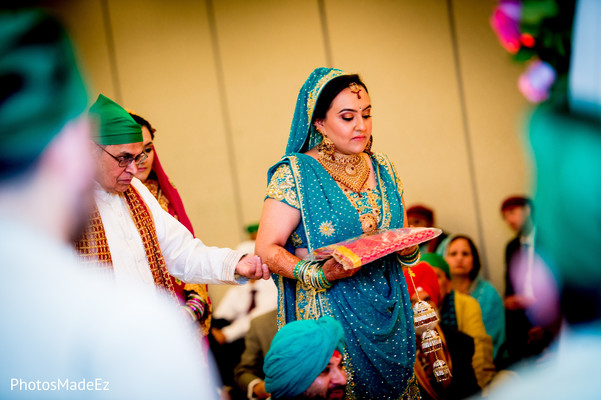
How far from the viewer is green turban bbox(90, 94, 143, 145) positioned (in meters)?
1.79

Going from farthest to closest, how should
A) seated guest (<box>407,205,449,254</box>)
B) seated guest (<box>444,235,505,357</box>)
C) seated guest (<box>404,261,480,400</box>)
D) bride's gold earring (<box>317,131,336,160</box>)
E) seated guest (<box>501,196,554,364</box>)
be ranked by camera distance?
seated guest (<box>407,205,449,254</box>), seated guest (<box>444,235,505,357</box>), seated guest (<box>501,196,554,364</box>), seated guest (<box>404,261,480,400</box>), bride's gold earring (<box>317,131,336,160</box>)

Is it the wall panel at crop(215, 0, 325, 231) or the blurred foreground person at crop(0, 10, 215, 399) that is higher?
the wall panel at crop(215, 0, 325, 231)

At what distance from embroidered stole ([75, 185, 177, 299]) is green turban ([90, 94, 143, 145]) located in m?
0.20

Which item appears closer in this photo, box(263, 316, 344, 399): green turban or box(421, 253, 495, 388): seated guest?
box(263, 316, 344, 399): green turban

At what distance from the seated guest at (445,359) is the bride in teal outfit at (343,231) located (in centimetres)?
78

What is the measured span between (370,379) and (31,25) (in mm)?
1684

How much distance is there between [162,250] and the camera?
79.3 inches

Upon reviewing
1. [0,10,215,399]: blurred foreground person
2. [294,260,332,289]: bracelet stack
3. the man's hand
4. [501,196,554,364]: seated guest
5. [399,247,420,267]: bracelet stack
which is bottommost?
[501,196,554,364]: seated guest

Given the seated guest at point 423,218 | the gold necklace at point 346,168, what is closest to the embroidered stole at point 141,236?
the gold necklace at point 346,168

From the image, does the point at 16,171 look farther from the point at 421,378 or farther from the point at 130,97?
the point at 130,97

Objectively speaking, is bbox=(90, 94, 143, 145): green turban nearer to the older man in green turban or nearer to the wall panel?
the older man in green turban

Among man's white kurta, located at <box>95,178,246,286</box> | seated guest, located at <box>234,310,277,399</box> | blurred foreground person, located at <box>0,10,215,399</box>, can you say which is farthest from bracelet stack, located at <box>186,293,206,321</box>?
blurred foreground person, located at <box>0,10,215,399</box>

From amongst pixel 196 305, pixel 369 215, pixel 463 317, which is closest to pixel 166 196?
pixel 196 305

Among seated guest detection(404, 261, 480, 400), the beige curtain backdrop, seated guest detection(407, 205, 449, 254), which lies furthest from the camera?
the beige curtain backdrop
